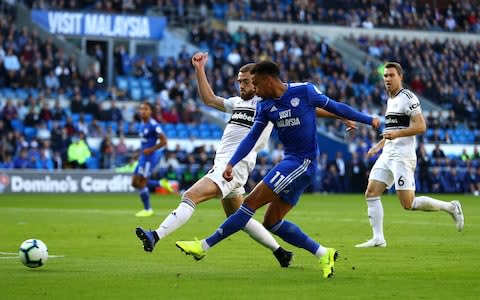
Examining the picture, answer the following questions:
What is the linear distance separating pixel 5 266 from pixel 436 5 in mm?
51999

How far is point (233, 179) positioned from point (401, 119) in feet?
14.3

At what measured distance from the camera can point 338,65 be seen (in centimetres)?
5138

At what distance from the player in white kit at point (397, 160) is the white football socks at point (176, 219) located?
13.6 ft

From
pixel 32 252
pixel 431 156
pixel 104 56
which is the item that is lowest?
pixel 431 156

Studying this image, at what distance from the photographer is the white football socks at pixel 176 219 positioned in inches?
512

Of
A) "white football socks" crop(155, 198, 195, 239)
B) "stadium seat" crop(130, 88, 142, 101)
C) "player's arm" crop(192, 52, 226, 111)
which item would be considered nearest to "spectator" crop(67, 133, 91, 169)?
"stadium seat" crop(130, 88, 142, 101)

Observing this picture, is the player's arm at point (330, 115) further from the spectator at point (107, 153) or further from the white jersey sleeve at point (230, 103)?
the spectator at point (107, 153)

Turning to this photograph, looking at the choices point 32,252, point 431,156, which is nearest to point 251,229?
point 32,252

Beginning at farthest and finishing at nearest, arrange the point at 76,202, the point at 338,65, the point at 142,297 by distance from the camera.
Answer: the point at 338,65
the point at 76,202
the point at 142,297

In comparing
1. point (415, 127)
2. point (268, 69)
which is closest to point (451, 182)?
point (415, 127)

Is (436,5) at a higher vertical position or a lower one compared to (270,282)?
lower

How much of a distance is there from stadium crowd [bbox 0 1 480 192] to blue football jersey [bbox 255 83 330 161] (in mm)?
25215

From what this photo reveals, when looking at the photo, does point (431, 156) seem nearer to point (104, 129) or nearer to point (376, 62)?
point (376, 62)

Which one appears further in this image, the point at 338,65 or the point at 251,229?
the point at 338,65
